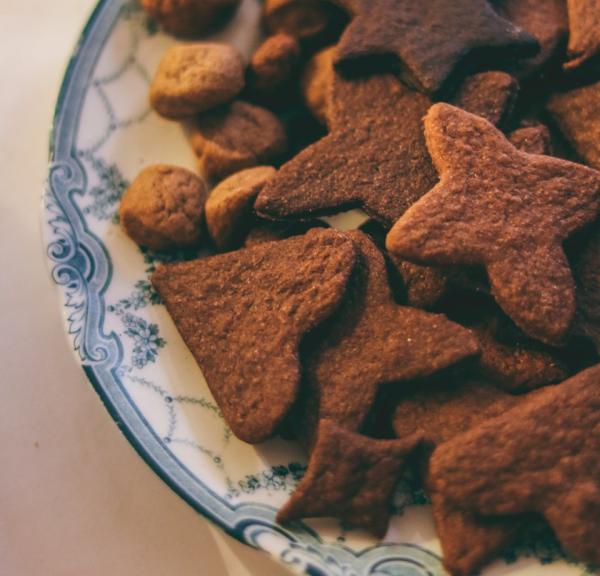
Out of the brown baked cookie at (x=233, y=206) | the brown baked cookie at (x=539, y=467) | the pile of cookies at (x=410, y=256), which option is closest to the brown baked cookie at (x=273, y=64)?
the pile of cookies at (x=410, y=256)

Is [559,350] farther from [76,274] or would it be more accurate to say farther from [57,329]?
[57,329]

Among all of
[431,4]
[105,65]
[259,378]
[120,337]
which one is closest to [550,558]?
[259,378]

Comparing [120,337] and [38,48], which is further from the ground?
[38,48]

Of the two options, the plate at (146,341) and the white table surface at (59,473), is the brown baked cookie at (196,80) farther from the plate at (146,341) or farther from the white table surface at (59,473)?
the white table surface at (59,473)

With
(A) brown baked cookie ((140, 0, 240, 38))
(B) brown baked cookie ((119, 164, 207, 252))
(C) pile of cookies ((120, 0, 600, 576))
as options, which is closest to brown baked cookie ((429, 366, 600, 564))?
(C) pile of cookies ((120, 0, 600, 576))

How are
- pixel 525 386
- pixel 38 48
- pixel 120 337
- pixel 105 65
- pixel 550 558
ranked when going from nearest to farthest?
1. pixel 550 558
2. pixel 525 386
3. pixel 120 337
4. pixel 105 65
5. pixel 38 48

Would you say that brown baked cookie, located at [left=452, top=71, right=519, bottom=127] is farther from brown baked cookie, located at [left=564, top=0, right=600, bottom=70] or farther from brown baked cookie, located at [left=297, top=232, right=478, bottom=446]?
brown baked cookie, located at [left=297, top=232, right=478, bottom=446]
